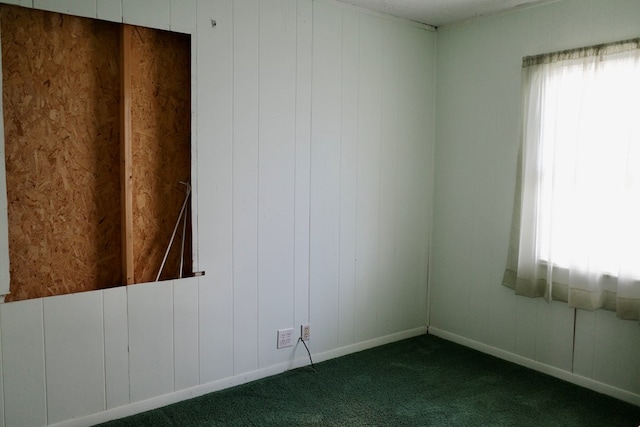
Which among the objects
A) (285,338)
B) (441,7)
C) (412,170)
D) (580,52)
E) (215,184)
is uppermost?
(441,7)

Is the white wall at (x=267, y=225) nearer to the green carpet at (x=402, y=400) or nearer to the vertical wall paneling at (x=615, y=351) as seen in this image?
the green carpet at (x=402, y=400)

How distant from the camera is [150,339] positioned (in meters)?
2.81

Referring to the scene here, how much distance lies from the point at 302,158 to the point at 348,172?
425mm

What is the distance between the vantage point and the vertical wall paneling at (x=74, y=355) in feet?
8.20

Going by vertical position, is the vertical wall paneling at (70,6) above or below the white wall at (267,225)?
above

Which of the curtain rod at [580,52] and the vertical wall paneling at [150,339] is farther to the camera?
the curtain rod at [580,52]

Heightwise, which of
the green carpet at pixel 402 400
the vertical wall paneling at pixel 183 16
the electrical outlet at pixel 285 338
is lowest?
the green carpet at pixel 402 400

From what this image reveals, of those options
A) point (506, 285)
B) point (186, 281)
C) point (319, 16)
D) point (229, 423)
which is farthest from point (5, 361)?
point (506, 285)

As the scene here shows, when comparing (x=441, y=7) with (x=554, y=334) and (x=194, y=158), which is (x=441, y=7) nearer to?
(x=194, y=158)

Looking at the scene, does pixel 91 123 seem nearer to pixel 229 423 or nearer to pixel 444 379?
pixel 229 423

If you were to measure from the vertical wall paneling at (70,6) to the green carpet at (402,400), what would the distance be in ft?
6.94

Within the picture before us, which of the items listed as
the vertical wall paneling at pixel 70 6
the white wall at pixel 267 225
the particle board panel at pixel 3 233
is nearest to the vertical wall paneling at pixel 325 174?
the white wall at pixel 267 225

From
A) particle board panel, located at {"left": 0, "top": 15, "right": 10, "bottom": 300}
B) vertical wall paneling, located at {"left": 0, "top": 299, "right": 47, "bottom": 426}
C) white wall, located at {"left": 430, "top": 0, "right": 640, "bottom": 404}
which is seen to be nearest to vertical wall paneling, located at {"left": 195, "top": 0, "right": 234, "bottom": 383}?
vertical wall paneling, located at {"left": 0, "top": 299, "right": 47, "bottom": 426}

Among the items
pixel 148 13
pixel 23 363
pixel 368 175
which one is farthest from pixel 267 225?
pixel 23 363
